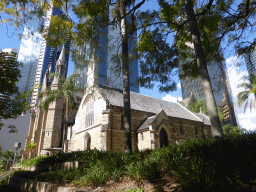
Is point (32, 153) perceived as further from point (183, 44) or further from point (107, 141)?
point (183, 44)

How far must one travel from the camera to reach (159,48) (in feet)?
36.3

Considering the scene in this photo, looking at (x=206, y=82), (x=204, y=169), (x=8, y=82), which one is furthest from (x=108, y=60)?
(x=204, y=169)


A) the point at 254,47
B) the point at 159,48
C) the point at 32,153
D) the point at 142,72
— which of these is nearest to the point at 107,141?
the point at 142,72

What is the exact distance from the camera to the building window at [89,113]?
23619mm

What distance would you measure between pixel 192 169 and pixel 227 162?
1051mm

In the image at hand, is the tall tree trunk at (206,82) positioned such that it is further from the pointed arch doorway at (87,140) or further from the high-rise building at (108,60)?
the pointed arch doorway at (87,140)

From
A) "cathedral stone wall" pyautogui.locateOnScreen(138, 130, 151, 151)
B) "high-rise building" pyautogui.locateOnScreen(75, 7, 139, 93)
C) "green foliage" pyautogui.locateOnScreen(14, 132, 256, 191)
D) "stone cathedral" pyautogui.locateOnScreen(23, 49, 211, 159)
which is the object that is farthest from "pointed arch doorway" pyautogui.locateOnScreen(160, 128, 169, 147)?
"green foliage" pyautogui.locateOnScreen(14, 132, 256, 191)

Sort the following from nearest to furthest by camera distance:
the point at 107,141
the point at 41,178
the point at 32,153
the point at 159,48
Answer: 1. the point at 41,178
2. the point at 159,48
3. the point at 107,141
4. the point at 32,153

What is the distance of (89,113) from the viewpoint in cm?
2433

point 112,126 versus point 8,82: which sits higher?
point 8,82

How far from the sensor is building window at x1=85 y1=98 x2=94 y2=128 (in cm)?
2362

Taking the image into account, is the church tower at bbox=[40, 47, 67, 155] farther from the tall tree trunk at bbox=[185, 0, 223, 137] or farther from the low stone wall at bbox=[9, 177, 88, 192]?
the tall tree trunk at bbox=[185, 0, 223, 137]

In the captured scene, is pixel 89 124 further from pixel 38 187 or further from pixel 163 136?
pixel 38 187

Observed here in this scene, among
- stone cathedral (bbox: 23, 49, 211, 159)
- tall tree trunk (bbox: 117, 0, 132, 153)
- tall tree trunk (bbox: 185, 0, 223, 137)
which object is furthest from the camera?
stone cathedral (bbox: 23, 49, 211, 159)
